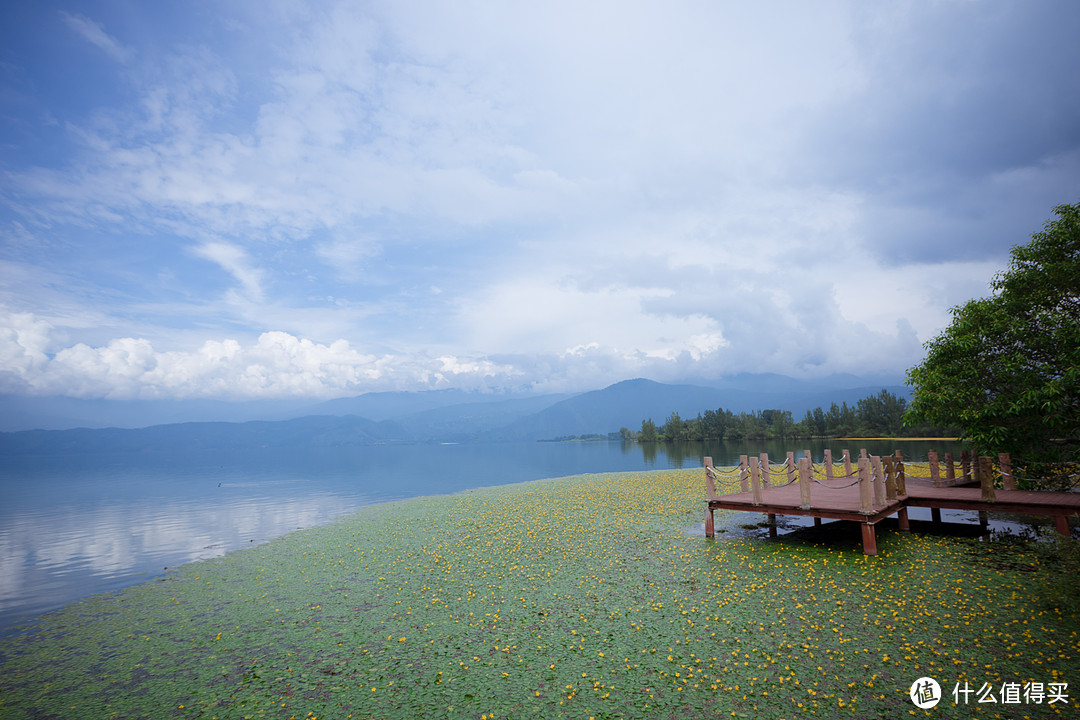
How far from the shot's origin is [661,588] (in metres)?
11.6

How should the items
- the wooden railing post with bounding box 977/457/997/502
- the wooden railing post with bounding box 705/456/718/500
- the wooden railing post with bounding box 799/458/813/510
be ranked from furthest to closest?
the wooden railing post with bounding box 705/456/718/500, the wooden railing post with bounding box 799/458/813/510, the wooden railing post with bounding box 977/457/997/502

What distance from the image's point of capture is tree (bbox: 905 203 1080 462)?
14062 mm

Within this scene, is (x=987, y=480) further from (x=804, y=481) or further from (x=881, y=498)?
(x=804, y=481)

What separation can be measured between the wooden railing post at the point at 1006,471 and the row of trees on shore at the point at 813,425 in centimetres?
6729

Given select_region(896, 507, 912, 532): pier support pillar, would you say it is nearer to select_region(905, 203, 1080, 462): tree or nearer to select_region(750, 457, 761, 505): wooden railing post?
select_region(905, 203, 1080, 462): tree

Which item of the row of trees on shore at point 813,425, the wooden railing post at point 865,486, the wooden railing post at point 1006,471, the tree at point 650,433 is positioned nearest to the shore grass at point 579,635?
the wooden railing post at point 865,486

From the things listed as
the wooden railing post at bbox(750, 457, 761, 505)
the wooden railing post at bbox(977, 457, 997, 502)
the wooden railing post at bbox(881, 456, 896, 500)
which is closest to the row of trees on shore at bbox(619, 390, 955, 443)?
the wooden railing post at bbox(977, 457, 997, 502)

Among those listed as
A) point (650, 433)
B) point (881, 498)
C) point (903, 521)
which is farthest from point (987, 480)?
point (650, 433)

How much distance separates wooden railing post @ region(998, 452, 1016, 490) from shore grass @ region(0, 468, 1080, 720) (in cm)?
334

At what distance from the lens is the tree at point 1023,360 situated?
46.1ft

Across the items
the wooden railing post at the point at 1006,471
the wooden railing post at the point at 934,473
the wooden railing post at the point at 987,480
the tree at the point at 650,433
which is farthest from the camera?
the tree at the point at 650,433

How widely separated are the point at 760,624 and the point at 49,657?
47.1 ft

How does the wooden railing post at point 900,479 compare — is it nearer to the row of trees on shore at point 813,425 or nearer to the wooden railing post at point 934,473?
the wooden railing post at point 934,473

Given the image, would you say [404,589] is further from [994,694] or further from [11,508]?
[11,508]
